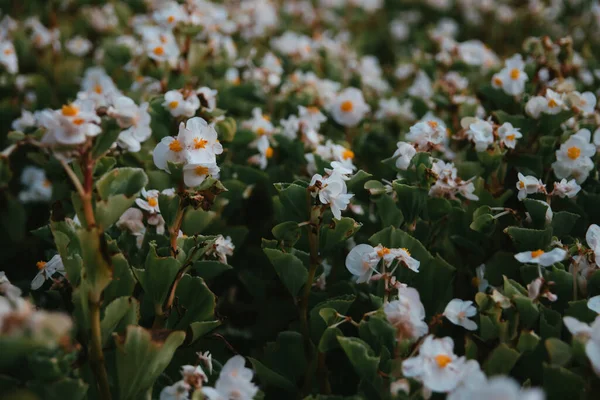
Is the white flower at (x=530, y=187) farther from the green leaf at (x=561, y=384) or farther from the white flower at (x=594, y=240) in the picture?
the green leaf at (x=561, y=384)

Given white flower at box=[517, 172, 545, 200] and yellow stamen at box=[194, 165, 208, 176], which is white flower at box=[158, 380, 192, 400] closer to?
yellow stamen at box=[194, 165, 208, 176]

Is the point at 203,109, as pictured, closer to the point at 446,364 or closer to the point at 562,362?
the point at 446,364

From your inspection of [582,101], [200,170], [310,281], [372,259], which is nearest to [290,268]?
[310,281]

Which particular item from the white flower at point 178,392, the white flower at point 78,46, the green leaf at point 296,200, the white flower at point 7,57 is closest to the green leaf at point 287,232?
the green leaf at point 296,200

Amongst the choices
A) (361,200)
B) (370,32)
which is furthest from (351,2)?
(361,200)

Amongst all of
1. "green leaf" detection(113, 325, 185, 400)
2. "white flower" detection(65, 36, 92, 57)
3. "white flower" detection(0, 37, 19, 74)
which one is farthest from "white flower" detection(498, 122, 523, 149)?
"white flower" detection(65, 36, 92, 57)

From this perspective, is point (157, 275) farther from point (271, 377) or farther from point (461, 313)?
point (461, 313)

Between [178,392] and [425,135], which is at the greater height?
[425,135]
